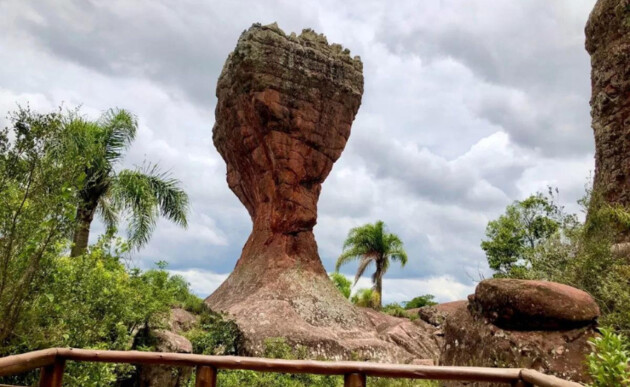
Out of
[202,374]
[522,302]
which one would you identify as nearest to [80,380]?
[202,374]

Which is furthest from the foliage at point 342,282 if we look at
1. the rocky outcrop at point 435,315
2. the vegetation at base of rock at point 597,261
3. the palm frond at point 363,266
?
the vegetation at base of rock at point 597,261

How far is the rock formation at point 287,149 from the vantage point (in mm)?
21359

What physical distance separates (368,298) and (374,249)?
365 cm

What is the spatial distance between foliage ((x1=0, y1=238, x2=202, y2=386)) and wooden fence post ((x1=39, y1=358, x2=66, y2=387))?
3.18m

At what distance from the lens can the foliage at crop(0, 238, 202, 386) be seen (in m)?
7.68

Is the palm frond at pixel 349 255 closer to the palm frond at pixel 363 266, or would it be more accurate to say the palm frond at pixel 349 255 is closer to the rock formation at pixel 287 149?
the palm frond at pixel 363 266

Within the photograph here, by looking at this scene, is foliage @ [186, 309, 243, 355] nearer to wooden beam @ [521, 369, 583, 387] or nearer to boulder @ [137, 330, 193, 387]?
boulder @ [137, 330, 193, 387]

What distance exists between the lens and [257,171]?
24344 mm

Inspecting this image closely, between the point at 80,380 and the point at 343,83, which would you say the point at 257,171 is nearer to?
the point at 343,83

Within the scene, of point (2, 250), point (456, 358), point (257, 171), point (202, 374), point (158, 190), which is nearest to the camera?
point (202, 374)

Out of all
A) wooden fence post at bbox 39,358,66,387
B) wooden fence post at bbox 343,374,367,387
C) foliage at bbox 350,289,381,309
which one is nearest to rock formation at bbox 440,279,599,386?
wooden fence post at bbox 343,374,367,387

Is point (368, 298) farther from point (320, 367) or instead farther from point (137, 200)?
point (320, 367)

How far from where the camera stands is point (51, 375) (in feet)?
14.4

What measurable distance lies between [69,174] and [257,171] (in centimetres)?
1677
